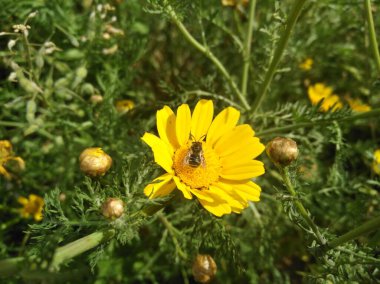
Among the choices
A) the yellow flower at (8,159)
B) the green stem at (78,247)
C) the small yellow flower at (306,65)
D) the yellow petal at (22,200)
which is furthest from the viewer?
the small yellow flower at (306,65)

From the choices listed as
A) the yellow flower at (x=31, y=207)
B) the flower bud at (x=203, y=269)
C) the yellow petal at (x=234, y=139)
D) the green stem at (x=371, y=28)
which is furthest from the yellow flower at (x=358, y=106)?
the yellow flower at (x=31, y=207)

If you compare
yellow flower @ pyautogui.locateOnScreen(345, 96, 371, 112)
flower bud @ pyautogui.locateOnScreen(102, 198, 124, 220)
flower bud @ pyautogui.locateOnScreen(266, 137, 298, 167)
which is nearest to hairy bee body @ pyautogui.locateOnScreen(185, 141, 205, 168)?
flower bud @ pyautogui.locateOnScreen(266, 137, 298, 167)

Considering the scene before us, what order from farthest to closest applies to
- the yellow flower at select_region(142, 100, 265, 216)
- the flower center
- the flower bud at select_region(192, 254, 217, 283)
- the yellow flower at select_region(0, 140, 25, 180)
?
the yellow flower at select_region(0, 140, 25, 180)
the flower bud at select_region(192, 254, 217, 283)
the flower center
the yellow flower at select_region(142, 100, 265, 216)

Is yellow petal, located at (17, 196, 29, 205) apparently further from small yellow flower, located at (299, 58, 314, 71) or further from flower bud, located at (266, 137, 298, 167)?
small yellow flower, located at (299, 58, 314, 71)

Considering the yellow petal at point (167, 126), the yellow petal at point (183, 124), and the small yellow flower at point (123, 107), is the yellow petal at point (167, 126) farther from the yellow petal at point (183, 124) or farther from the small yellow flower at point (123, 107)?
the small yellow flower at point (123, 107)

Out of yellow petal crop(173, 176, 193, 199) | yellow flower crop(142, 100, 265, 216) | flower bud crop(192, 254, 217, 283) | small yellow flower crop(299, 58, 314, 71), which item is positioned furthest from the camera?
small yellow flower crop(299, 58, 314, 71)

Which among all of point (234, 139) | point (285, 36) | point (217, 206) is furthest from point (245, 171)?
point (285, 36)

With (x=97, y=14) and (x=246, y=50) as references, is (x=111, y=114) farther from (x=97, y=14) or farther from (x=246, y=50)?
(x=246, y=50)
